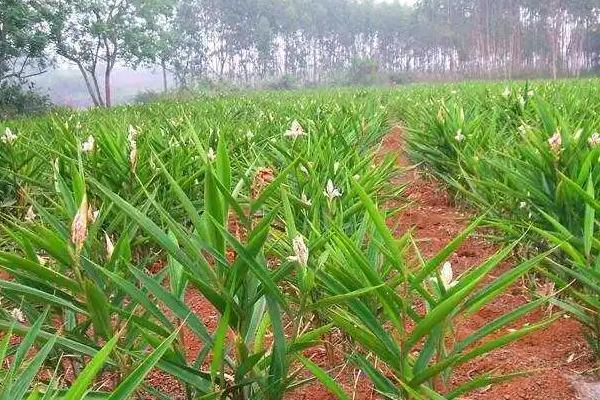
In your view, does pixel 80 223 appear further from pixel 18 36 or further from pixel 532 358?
pixel 18 36

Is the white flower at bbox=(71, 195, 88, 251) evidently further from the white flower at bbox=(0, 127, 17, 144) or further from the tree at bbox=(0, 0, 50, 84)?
the tree at bbox=(0, 0, 50, 84)

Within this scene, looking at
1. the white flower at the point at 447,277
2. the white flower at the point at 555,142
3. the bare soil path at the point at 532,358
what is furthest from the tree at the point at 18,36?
the white flower at the point at 447,277

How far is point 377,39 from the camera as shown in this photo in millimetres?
66000

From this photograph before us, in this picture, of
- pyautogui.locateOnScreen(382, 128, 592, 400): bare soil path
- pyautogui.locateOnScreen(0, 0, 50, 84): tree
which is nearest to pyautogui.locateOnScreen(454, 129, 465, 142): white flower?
pyautogui.locateOnScreen(382, 128, 592, 400): bare soil path

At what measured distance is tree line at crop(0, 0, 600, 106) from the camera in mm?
50406

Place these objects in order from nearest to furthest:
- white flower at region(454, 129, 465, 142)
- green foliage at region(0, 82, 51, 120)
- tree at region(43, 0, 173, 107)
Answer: white flower at region(454, 129, 465, 142), green foliage at region(0, 82, 51, 120), tree at region(43, 0, 173, 107)

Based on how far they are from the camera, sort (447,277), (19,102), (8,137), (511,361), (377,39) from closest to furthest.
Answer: (447,277)
(511,361)
(8,137)
(19,102)
(377,39)

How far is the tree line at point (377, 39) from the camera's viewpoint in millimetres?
50406

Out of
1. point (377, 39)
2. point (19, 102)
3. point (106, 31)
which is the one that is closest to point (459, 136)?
point (19, 102)

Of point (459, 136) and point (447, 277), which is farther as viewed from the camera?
point (459, 136)

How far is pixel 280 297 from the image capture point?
114 cm

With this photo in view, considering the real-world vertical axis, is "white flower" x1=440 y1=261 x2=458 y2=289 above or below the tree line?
below


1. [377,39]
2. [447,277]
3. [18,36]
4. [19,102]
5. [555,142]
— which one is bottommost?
[447,277]

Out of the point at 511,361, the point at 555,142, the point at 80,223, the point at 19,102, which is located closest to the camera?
the point at 80,223
